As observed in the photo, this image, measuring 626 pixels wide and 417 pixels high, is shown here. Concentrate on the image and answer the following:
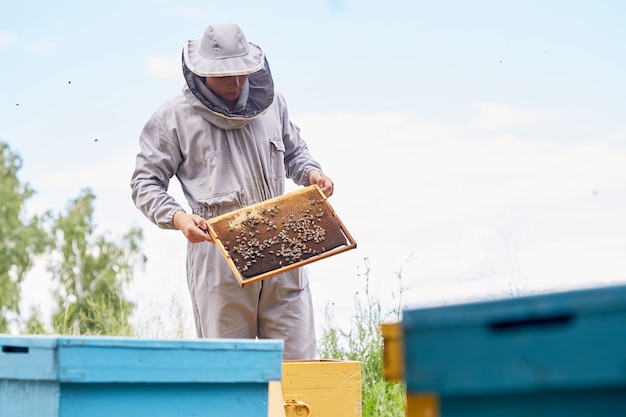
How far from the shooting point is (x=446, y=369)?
130cm

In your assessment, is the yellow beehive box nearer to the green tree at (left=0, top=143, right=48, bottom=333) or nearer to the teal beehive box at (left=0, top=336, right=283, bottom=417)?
the teal beehive box at (left=0, top=336, right=283, bottom=417)

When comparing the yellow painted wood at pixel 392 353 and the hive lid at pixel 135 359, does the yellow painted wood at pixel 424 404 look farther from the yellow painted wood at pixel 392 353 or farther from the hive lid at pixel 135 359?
the hive lid at pixel 135 359

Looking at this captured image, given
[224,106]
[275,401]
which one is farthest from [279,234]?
[275,401]

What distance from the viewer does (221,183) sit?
153 inches

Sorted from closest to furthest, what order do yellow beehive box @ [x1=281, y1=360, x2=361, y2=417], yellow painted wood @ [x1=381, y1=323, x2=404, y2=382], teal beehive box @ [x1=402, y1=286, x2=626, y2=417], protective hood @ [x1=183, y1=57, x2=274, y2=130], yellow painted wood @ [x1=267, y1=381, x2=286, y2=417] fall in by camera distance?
teal beehive box @ [x1=402, y1=286, x2=626, y2=417] < yellow painted wood @ [x1=381, y1=323, x2=404, y2=382] < yellow painted wood @ [x1=267, y1=381, x2=286, y2=417] < yellow beehive box @ [x1=281, y1=360, x2=361, y2=417] < protective hood @ [x1=183, y1=57, x2=274, y2=130]

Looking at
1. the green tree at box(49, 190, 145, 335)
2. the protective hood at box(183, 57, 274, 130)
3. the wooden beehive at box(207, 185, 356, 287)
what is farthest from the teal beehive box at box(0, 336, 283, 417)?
the green tree at box(49, 190, 145, 335)

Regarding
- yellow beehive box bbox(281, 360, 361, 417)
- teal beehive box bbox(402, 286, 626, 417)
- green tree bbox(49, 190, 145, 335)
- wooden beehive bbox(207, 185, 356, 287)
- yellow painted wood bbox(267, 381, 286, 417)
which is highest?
green tree bbox(49, 190, 145, 335)

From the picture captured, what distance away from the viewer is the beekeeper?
3836mm

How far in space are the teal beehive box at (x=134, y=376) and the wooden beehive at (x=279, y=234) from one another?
123 centimetres

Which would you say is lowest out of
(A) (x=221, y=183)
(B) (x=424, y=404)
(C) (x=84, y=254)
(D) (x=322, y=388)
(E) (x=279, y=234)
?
(B) (x=424, y=404)

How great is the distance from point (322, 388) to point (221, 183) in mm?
1011

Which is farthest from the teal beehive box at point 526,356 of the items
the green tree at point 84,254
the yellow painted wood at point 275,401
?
the green tree at point 84,254

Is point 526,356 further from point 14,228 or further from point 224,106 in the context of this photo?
point 14,228

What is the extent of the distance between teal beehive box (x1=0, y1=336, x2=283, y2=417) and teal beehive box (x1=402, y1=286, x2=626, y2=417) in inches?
40.2
